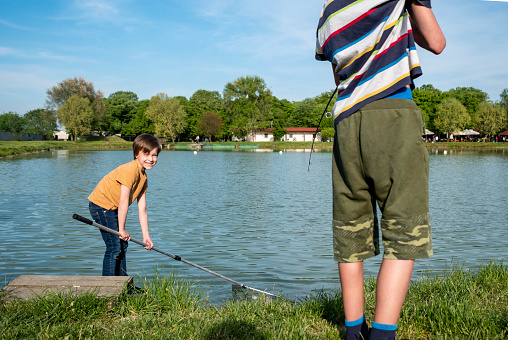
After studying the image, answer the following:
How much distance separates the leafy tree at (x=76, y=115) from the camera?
8312 cm

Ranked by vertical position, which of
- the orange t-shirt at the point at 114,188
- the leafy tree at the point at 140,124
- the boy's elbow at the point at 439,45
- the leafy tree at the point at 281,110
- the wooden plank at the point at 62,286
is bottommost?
the wooden plank at the point at 62,286

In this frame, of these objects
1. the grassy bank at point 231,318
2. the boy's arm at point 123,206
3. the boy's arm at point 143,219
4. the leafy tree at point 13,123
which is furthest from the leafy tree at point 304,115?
the grassy bank at point 231,318

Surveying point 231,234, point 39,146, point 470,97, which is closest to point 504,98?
point 470,97

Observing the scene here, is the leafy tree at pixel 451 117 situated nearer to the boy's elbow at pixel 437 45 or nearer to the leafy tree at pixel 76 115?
the leafy tree at pixel 76 115

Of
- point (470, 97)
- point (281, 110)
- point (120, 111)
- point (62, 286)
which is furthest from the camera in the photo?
point (281, 110)

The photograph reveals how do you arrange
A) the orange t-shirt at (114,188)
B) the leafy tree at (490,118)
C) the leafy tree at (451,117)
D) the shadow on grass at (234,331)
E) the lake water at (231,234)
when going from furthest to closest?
1. the leafy tree at (490,118)
2. the leafy tree at (451,117)
3. the lake water at (231,234)
4. the orange t-shirt at (114,188)
5. the shadow on grass at (234,331)

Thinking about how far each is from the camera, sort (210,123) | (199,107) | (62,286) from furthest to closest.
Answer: (199,107) < (210,123) < (62,286)

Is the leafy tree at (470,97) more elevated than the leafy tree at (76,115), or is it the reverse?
the leafy tree at (470,97)

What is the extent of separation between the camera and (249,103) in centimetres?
9344

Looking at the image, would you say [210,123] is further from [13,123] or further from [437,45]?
[437,45]

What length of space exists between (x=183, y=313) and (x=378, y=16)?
2.45 m

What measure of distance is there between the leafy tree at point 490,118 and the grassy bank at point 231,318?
97.5 meters

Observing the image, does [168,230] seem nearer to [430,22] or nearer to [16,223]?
[16,223]

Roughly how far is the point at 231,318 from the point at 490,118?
98887mm
